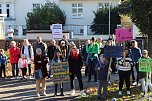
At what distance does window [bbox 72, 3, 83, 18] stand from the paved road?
28661mm

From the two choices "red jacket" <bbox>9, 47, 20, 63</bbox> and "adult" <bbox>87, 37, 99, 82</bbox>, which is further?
"red jacket" <bbox>9, 47, 20, 63</bbox>

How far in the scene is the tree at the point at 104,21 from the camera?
41125 millimetres

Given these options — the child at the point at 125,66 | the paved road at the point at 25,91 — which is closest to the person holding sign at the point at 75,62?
the paved road at the point at 25,91

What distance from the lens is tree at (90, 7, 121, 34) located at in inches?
1619

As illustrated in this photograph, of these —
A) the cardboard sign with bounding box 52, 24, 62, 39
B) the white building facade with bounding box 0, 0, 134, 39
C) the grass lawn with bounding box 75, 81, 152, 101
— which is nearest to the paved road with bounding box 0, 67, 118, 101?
the grass lawn with bounding box 75, 81, 152, 101

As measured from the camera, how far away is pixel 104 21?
42469mm

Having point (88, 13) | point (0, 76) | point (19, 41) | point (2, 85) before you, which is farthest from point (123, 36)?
point (88, 13)

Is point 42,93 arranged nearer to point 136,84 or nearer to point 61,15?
point 136,84

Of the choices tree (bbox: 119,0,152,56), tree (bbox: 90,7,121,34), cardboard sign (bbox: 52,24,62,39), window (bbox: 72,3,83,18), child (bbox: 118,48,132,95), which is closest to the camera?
child (bbox: 118,48,132,95)

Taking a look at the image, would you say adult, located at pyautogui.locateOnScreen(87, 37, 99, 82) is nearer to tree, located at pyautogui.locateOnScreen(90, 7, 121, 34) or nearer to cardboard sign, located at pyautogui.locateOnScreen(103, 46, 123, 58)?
cardboard sign, located at pyautogui.locateOnScreen(103, 46, 123, 58)

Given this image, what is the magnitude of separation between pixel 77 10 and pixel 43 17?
617 cm

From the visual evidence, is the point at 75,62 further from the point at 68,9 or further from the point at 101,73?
the point at 68,9

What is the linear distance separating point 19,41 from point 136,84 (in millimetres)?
14060

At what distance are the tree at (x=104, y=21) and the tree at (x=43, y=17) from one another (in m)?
3.90
